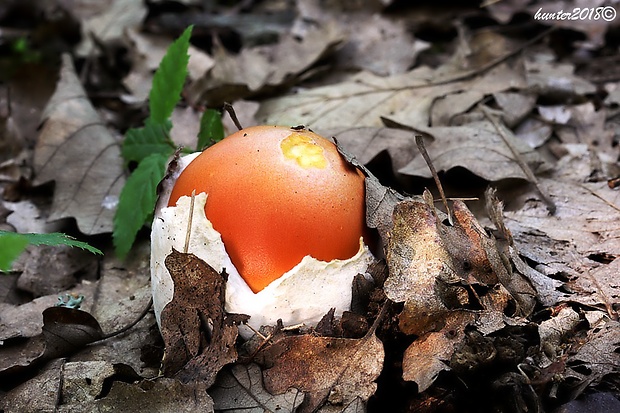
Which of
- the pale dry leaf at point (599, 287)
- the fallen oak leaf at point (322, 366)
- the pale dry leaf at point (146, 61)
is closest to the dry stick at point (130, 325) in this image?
the fallen oak leaf at point (322, 366)

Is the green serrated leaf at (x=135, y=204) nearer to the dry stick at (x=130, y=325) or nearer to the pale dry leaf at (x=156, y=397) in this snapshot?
the dry stick at (x=130, y=325)

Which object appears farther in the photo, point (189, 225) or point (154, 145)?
point (154, 145)

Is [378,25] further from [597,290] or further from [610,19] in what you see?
[597,290]

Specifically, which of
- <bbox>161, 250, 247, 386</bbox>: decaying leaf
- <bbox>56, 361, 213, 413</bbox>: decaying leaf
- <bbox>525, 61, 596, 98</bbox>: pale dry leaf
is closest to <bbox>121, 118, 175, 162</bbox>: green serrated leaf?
<bbox>161, 250, 247, 386</bbox>: decaying leaf

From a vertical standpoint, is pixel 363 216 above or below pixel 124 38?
above

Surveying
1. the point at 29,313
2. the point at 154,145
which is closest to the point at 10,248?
the point at 29,313

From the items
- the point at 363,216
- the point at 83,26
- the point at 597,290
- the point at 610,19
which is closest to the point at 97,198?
the point at 363,216

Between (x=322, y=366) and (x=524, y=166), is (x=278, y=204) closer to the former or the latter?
(x=322, y=366)
